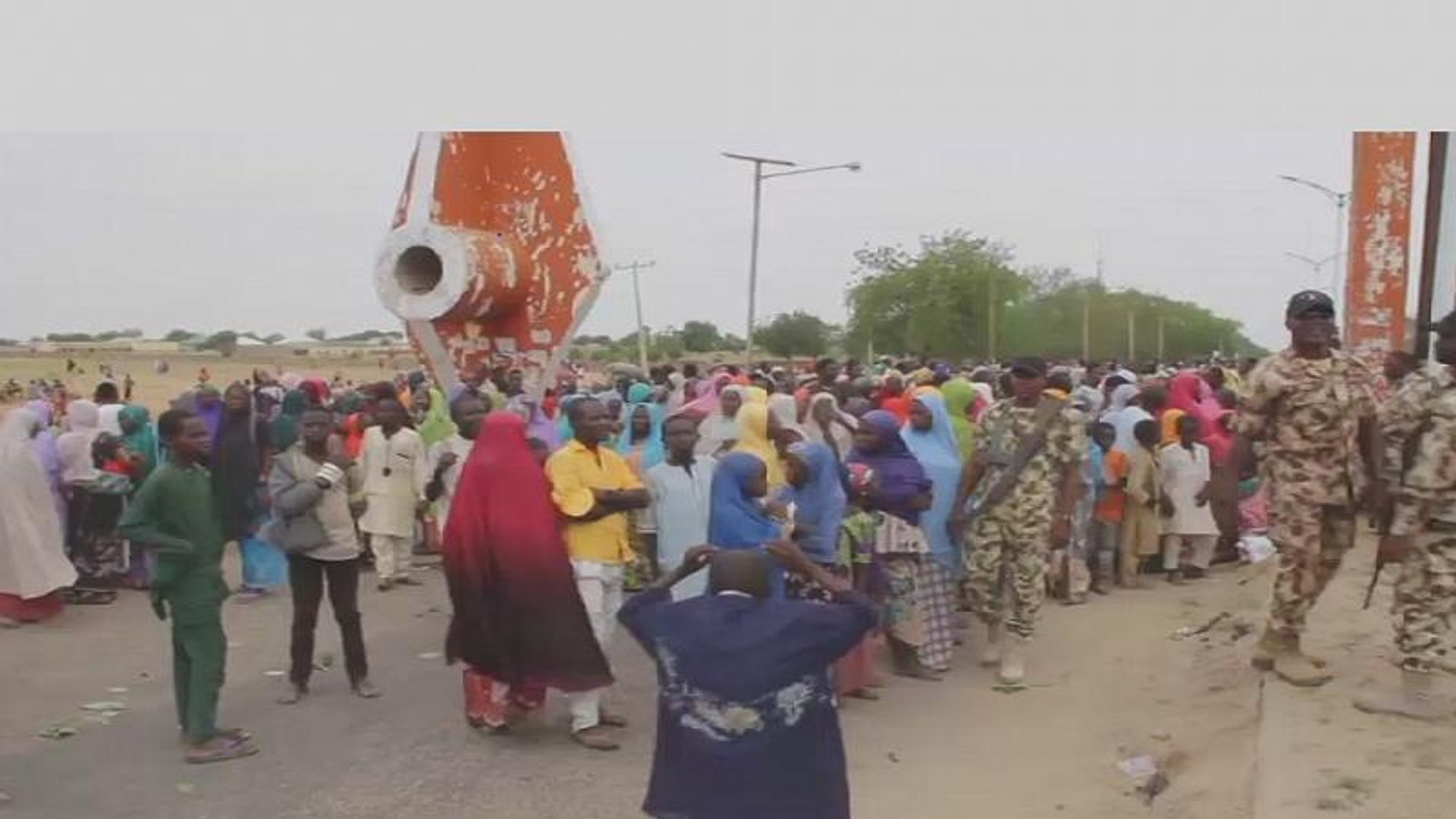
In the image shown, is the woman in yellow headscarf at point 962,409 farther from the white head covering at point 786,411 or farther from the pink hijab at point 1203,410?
the pink hijab at point 1203,410

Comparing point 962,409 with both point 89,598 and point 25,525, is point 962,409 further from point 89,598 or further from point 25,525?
point 89,598

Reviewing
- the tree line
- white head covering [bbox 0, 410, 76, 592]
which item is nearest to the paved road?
white head covering [bbox 0, 410, 76, 592]

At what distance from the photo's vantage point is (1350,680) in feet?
18.8

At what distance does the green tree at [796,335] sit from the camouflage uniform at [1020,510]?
5682cm

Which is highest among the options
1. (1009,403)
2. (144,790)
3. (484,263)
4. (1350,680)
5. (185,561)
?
(484,263)

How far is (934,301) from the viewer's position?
181ft

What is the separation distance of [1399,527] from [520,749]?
148 inches

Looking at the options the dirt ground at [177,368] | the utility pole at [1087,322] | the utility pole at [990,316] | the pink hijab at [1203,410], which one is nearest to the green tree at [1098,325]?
the utility pole at [1087,322]

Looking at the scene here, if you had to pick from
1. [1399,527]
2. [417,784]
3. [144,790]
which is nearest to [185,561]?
[144,790]

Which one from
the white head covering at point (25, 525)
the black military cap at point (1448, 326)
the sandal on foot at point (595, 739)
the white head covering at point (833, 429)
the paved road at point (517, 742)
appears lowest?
the paved road at point (517, 742)

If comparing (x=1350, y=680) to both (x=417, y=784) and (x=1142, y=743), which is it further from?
(x=417, y=784)

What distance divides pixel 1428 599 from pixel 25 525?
799 cm

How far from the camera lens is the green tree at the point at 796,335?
213ft

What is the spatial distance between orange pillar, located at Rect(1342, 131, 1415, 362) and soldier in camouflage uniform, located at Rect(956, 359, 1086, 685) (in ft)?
15.4
